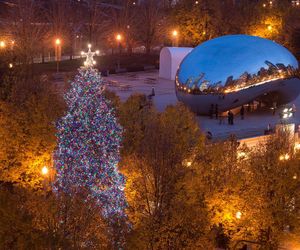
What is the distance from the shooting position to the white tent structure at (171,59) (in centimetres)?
5178

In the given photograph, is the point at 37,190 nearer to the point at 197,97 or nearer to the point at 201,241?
the point at 201,241

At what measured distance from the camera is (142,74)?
5816cm

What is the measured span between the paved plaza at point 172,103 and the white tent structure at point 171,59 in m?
1.04

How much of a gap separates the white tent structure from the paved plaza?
3.42ft

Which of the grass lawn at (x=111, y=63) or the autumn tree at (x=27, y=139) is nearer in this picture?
the autumn tree at (x=27, y=139)

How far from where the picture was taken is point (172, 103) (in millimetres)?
39875

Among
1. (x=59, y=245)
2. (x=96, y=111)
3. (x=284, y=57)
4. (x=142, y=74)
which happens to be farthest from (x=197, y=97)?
(x=142, y=74)

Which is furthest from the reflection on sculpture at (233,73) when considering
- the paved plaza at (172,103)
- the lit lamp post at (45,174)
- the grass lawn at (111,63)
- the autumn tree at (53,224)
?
the grass lawn at (111,63)

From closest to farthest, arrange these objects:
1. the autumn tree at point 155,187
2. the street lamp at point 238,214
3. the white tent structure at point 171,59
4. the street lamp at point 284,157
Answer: the autumn tree at point 155,187 → the street lamp at point 238,214 → the street lamp at point 284,157 → the white tent structure at point 171,59

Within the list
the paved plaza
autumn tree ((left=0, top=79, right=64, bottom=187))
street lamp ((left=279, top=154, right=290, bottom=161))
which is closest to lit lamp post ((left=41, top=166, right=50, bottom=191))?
autumn tree ((left=0, top=79, right=64, bottom=187))

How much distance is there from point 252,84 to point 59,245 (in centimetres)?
2084

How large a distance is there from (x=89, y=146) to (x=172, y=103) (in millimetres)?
20410

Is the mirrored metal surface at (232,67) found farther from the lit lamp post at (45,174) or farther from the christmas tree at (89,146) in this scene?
the christmas tree at (89,146)

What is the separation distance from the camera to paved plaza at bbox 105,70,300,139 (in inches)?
1293
